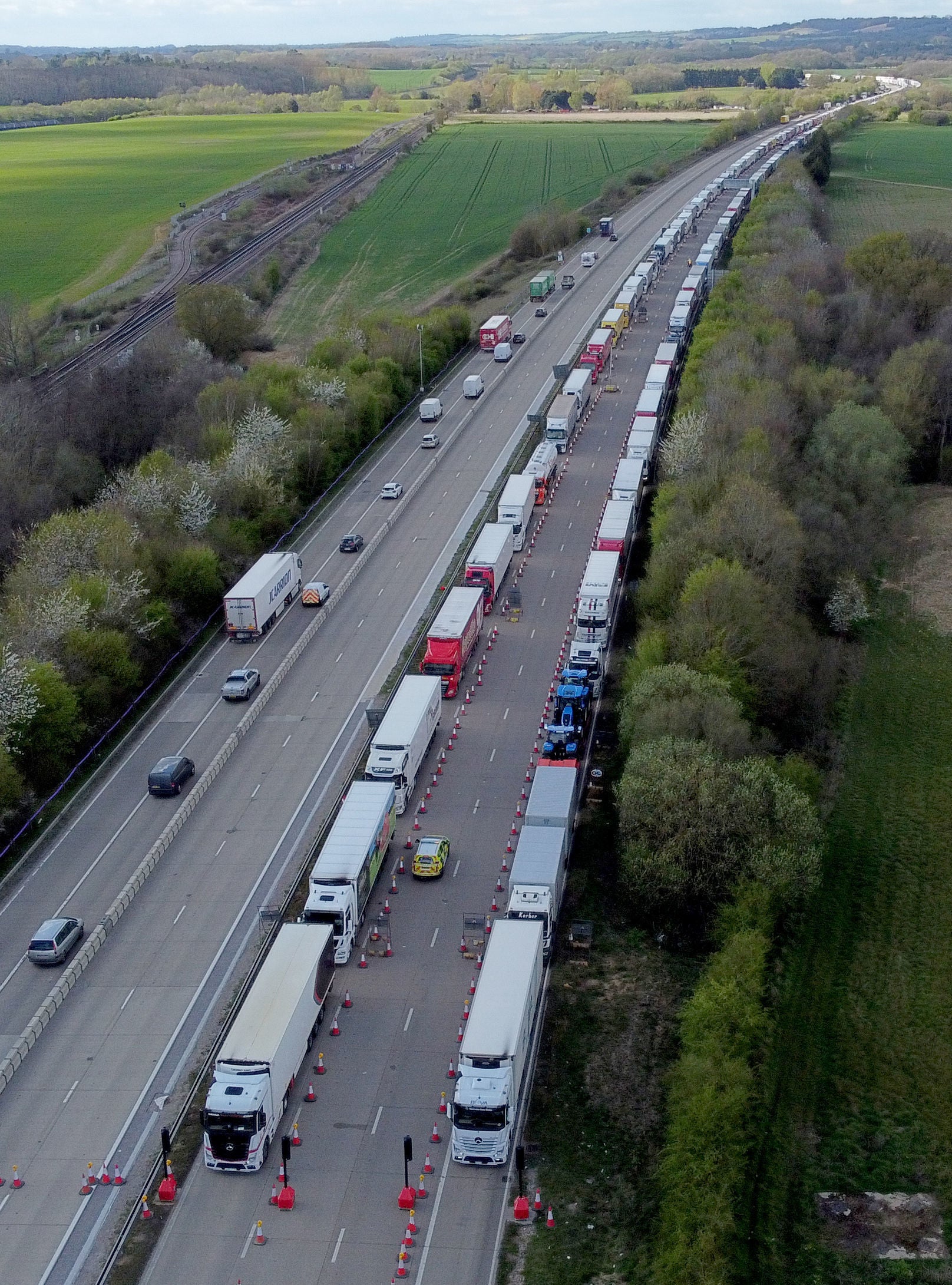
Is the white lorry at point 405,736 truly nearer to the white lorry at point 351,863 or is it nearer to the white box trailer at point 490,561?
the white lorry at point 351,863

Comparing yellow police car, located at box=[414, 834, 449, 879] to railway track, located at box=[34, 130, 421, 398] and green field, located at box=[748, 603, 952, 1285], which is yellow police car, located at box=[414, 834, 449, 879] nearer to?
green field, located at box=[748, 603, 952, 1285]

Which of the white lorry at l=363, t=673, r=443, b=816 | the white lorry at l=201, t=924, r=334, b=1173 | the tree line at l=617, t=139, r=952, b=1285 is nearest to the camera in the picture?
the white lorry at l=201, t=924, r=334, b=1173

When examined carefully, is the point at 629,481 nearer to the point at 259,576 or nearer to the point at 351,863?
the point at 259,576

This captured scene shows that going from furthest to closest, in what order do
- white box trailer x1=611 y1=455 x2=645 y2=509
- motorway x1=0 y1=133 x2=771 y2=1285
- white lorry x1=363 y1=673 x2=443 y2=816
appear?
white box trailer x1=611 y1=455 x2=645 y2=509, white lorry x1=363 y1=673 x2=443 y2=816, motorway x1=0 y1=133 x2=771 y2=1285

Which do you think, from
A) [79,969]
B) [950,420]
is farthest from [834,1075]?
[950,420]

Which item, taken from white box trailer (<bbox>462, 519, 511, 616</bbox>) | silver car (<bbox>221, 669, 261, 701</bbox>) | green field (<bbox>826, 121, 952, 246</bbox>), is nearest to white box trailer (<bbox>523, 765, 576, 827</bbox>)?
silver car (<bbox>221, 669, 261, 701</bbox>)

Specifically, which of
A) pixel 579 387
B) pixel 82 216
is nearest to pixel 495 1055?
pixel 579 387
